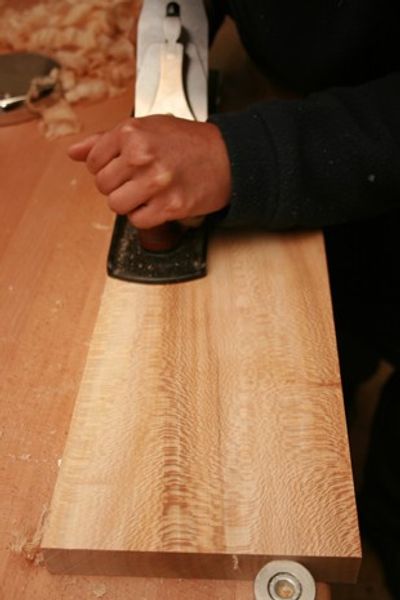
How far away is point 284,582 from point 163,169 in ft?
1.23

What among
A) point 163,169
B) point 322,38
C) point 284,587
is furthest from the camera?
point 322,38

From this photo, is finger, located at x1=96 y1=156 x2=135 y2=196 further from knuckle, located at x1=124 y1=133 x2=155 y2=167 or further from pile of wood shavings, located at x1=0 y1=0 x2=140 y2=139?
pile of wood shavings, located at x1=0 y1=0 x2=140 y2=139

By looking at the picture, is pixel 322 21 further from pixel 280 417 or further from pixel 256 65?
pixel 280 417

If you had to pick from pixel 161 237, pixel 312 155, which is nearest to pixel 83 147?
pixel 161 237

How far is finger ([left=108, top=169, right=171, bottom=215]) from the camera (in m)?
0.61

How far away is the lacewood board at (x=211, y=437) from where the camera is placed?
437 mm

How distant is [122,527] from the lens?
0.44 m

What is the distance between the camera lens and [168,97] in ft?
2.31

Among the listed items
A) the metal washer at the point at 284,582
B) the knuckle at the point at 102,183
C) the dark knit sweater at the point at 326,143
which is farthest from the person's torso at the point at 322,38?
the metal washer at the point at 284,582

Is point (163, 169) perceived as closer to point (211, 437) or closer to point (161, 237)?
point (161, 237)

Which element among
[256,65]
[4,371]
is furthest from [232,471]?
[256,65]

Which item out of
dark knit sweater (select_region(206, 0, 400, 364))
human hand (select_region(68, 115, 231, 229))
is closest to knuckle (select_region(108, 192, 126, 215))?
human hand (select_region(68, 115, 231, 229))

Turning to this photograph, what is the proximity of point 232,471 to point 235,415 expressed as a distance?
5 cm

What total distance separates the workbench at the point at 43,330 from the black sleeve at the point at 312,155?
60 millimetres
